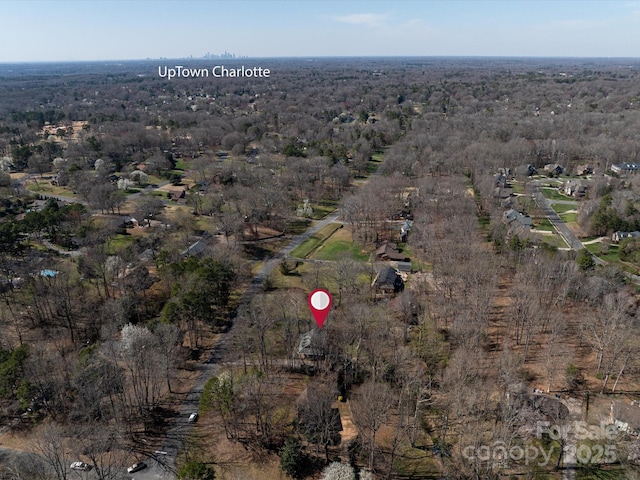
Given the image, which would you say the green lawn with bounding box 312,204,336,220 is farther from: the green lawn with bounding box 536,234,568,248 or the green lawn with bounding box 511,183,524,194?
the green lawn with bounding box 511,183,524,194

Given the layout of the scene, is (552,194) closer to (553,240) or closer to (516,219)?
(516,219)

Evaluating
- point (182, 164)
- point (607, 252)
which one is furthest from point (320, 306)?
point (182, 164)

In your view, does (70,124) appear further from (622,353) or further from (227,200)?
(622,353)

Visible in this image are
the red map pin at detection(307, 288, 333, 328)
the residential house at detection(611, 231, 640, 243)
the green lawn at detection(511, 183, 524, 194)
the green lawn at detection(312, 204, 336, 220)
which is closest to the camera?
the red map pin at detection(307, 288, 333, 328)

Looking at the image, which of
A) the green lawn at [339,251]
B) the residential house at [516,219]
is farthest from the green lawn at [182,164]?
the residential house at [516,219]

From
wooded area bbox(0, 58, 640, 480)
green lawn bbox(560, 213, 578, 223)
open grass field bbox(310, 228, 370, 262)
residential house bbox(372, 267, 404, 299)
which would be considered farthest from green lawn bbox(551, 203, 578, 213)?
residential house bbox(372, 267, 404, 299)

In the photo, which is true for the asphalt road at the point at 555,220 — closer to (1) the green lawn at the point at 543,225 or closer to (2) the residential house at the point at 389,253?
(1) the green lawn at the point at 543,225

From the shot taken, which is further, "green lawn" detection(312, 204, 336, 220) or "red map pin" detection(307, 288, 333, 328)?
"green lawn" detection(312, 204, 336, 220)
